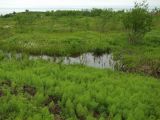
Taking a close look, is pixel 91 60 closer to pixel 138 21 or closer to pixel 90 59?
pixel 90 59

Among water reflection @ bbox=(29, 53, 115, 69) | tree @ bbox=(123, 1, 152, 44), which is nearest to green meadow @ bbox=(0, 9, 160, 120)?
water reflection @ bbox=(29, 53, 115, 69)

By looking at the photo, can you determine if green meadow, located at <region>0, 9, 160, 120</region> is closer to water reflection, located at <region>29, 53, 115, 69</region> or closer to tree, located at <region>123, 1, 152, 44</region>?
water reflection, located at <region>29, 53, 115, 69</region>

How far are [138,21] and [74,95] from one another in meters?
18.2

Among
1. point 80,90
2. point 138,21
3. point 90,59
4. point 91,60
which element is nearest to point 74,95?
point 80,90

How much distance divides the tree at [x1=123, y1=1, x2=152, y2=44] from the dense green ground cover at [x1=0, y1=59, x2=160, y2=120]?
12.9 metres

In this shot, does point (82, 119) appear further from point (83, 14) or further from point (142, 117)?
point (83, 14)

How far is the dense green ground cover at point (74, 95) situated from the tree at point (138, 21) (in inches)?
509

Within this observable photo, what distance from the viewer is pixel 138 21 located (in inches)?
1211

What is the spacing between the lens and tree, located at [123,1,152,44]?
30812 mm

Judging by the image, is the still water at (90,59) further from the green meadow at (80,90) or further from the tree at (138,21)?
the tree at (138,21)

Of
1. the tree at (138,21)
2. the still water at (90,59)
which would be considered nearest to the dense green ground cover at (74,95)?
the still water at (90,59)

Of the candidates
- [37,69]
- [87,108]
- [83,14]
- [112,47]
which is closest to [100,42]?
[112,47]

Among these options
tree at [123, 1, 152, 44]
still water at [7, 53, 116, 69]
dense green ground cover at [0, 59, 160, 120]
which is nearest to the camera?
dense green ground cover at [0, 59, 160, 120]

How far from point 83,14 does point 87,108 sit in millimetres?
51174
